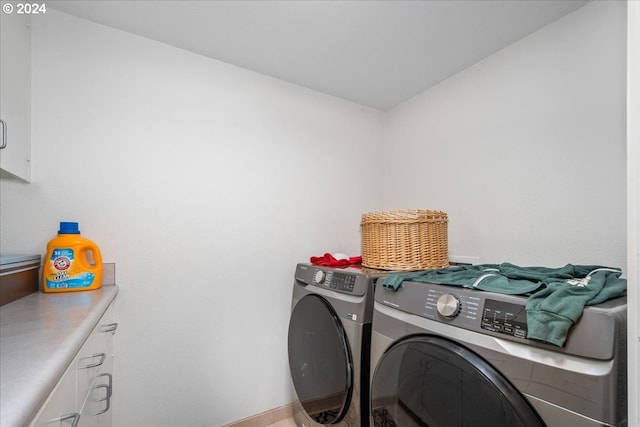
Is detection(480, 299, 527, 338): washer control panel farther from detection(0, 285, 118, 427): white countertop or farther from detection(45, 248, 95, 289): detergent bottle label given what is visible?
detection(45, 248, 95, 289): detergent bottle label

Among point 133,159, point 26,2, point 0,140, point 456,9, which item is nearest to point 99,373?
point 0,140

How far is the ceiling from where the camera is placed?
4.95ft

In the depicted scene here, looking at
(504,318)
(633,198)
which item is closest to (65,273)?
(504,318)

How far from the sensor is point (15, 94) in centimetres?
132

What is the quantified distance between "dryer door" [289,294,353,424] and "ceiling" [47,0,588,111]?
5.03 ft

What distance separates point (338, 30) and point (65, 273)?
1921 mm

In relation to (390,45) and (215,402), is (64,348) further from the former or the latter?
(390,45)

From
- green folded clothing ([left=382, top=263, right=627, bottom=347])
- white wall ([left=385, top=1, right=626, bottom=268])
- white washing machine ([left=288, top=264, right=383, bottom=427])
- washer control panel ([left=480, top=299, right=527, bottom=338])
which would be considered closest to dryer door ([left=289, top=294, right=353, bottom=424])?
white washing machine ([left=288, top=264, right=383, bottom=427])

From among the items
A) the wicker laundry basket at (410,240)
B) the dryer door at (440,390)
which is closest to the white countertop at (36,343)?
the dryer door at (440,390)

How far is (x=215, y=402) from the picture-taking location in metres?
1.86

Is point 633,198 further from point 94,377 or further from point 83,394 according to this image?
point 94,377

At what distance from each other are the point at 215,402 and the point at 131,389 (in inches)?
19.5

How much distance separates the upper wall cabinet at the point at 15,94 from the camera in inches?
47.4

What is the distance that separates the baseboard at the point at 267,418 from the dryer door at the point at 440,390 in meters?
1.12
